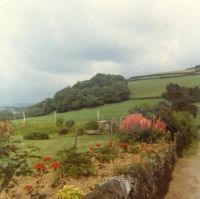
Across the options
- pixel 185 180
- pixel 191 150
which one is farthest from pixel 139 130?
pixel 191 150

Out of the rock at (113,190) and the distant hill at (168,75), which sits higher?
the distant hill at (168,75)

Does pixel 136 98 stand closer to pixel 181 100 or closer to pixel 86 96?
pixel 86 96

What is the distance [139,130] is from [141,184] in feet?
27.4

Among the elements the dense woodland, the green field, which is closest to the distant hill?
the green field

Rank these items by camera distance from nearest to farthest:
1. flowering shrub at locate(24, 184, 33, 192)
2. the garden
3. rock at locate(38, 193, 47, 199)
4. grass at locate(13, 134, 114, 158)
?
the garden → rock at locate(38, 193, 47, 199) → flowering shrub at locate(24, 184, 33, 192) → grass at locate(13, 134, 114, 158)

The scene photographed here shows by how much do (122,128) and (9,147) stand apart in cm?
1391

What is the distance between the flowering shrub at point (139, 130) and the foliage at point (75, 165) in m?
7.12

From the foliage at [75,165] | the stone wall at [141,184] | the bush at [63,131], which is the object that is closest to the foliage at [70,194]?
the stone wall at [141,184]

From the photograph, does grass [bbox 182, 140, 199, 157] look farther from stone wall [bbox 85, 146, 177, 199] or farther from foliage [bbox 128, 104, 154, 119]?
stone wall [bbox 85, 146, 177, 199]

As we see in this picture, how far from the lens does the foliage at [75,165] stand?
11.2 m

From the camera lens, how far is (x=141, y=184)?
11.5m

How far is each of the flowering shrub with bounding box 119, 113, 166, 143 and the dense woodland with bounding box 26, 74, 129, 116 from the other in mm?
40043

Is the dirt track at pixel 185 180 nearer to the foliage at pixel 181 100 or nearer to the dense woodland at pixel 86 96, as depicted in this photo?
the foliage at pixel 181 100

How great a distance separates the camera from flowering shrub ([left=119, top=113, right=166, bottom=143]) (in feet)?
63.9
